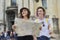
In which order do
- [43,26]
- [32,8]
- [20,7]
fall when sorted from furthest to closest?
[32,8], [20,7], [43,26]

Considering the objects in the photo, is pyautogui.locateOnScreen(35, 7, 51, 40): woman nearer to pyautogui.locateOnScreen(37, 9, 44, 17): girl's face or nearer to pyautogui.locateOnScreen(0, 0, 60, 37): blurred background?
pyautogui.locateOnScreen(37, 9, 44, 17): girl's face

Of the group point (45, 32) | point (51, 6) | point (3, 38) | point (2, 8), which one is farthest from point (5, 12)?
point (45, 32)

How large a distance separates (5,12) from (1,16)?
2.66ft

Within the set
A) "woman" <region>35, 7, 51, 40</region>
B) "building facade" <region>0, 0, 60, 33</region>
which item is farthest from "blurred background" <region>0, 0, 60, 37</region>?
"woman" <region>35, 7, 51, 40</region>

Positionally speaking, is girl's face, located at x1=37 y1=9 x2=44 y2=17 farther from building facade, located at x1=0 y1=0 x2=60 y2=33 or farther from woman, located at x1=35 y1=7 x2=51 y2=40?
building facade, located at x1=0 y1=0 x2=60 y2=33

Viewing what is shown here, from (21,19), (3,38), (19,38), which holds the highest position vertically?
(21,19)

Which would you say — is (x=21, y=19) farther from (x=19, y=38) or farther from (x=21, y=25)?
(x=19, y=38)

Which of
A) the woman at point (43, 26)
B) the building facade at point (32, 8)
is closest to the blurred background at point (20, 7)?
the building facade at point (32, 8)

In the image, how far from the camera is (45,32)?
5434 millimetres

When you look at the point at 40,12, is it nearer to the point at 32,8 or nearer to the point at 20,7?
the point at 20,7

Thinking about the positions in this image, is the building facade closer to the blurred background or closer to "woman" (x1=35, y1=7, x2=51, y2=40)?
the blurred background

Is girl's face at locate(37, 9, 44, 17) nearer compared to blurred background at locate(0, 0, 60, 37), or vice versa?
girl's face at locate(37, 9, 44, 17)

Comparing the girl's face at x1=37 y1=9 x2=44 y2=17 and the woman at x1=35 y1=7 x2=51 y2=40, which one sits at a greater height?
the girl's face at x1=37 y1=9 x2=44 y2=17

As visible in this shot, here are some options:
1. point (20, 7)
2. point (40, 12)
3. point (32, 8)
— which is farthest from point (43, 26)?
point (32, 8)
